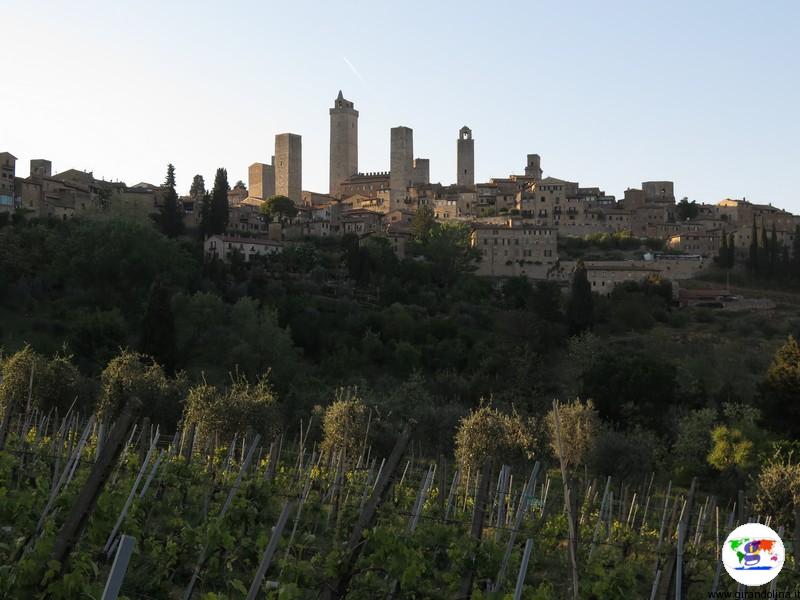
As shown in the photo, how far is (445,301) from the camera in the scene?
167ft

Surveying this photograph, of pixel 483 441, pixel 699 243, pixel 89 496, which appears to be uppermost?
pixel 699 243

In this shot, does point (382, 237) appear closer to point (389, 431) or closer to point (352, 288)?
point (352, 288)

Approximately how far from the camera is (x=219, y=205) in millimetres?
57312

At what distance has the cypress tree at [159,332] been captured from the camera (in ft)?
106

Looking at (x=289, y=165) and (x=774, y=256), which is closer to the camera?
(x=774, y=256)

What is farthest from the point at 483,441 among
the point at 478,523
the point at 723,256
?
the point at 723,256

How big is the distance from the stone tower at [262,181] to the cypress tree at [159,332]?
230ft

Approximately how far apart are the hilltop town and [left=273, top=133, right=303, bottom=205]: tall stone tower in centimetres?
12

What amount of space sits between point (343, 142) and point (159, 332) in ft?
248

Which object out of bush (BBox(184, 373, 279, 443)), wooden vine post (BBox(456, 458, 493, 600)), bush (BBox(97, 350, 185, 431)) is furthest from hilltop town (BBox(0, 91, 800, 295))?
wooden vine post (BBox(456, 458, 493, 600))

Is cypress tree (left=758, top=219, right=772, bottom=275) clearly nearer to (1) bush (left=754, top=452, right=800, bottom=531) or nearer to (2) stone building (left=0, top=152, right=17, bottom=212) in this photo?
(2) stone building (left=0, top=152, right=17, bottom=212)

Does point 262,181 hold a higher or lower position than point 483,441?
higher

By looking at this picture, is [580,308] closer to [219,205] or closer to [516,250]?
[516,250]

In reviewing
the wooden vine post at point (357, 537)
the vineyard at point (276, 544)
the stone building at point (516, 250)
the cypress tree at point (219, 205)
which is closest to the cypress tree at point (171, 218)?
the cypress tree at point (219, 205)
